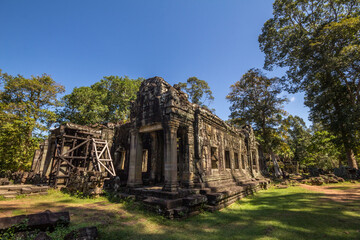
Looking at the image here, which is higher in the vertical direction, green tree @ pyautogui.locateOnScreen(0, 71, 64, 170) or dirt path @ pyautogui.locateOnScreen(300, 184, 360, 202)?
green tree @ pyautogui.locateOnScreen(0, 71, 64, 170)

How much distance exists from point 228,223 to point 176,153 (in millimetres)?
3241

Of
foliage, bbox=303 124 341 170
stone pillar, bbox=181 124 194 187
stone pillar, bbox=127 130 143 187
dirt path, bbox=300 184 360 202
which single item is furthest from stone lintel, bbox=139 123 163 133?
foliage, bbox=303 124 341 170

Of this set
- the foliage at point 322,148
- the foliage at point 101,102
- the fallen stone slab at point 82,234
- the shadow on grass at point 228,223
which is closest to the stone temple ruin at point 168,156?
the shadow on grass at point 228,223

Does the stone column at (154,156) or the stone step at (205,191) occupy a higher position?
the stone column at (154,156)

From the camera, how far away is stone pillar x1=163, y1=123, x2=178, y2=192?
6910mm

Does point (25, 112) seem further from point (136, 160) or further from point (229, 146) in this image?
point (229, 146)

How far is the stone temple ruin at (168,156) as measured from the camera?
699 cm

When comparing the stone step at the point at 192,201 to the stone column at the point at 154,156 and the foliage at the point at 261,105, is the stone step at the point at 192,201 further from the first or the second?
the foliage at the point at 261,105

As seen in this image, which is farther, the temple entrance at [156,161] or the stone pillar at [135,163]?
the temple entrance at [156,161]

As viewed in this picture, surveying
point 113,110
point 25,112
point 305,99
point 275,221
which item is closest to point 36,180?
point 25,112

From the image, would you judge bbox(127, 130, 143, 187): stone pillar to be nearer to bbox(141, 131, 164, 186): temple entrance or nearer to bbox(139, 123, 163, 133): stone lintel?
bbox(139, 123, 163, 133): stone lintel

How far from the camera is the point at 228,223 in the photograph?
5.54m

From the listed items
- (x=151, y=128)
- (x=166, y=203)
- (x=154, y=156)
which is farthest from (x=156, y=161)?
(x=166, y=203)

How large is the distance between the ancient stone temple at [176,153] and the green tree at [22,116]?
41.9 ft
